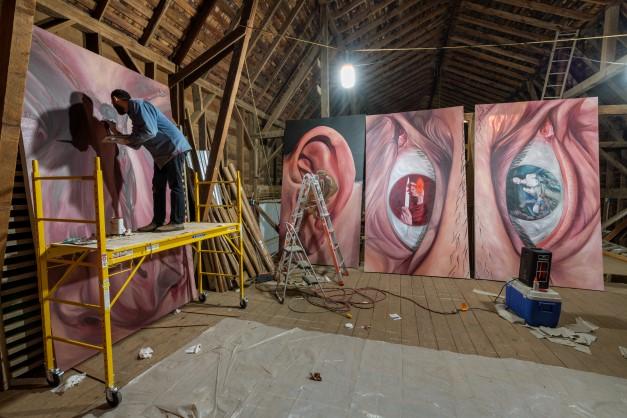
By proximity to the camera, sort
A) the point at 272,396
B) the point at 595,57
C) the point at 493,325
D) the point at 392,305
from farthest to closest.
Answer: the point at 595,57, the point at 392,305, the point at 493,325, the point at 272,396

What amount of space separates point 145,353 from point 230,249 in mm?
1917

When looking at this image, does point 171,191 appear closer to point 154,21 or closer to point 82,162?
point 82,162

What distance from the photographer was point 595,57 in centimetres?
607

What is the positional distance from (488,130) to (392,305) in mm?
3241

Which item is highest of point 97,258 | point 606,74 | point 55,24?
point 606,74

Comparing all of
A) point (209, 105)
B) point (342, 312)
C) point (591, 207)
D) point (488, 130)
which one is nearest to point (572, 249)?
point (591, 207)

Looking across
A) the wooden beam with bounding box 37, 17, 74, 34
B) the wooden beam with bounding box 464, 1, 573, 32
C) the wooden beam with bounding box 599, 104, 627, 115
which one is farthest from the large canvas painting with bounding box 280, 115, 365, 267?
the wooden beam with bounding box 464, 1, 573, 32

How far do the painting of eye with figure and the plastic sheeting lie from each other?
96.1 inches

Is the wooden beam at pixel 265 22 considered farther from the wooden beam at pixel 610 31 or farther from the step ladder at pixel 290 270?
the wooden beam at pixel 610 31

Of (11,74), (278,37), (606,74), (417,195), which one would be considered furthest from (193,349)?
(606,74)

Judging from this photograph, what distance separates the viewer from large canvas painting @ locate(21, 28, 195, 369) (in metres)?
2.30

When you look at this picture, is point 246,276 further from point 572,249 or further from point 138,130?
point 572,249

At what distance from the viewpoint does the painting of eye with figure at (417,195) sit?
15.6 feet

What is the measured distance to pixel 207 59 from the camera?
389 cm
